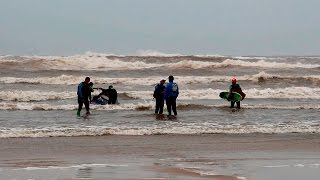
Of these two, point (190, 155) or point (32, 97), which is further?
point (32, 97)

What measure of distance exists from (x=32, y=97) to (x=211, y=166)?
18788 millimetres

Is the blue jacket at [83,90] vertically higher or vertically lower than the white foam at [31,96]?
higher

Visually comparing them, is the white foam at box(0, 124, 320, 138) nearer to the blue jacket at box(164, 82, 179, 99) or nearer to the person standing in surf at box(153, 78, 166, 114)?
the blue jacket at box(164, 82, 179, 99)

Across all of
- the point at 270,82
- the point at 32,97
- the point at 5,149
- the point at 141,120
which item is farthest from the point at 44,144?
the point at 270,82

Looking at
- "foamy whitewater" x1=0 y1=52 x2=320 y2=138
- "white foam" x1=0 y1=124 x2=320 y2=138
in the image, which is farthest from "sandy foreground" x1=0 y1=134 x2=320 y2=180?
"foamy whitewater" x1=0 y1=52 x2=320 y2=138

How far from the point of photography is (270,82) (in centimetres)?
3794

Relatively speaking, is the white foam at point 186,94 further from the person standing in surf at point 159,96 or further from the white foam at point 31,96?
the person standing in surf at point 159,96

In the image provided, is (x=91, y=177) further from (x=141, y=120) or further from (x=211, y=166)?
(x=141, y=120)

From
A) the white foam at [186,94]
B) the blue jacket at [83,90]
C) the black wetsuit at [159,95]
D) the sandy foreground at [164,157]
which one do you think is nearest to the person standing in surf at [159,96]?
the black wetsuit at [159,95]

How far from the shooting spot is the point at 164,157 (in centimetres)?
1101

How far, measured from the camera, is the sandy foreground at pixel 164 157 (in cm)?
880

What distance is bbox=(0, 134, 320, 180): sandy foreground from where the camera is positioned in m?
8.80

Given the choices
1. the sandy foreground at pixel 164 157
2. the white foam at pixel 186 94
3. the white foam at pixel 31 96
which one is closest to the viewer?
the sandy foreground at pixel 164 157

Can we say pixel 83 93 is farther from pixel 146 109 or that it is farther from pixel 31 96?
pixel 31 96
